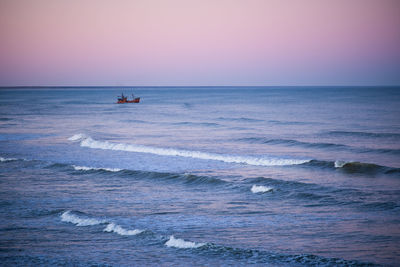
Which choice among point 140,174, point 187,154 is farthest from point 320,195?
point 187,154

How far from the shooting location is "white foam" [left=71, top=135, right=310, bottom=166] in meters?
23.3

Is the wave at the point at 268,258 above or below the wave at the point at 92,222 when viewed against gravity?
above

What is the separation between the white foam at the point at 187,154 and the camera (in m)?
23.3

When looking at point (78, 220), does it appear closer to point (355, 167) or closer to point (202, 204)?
point (202, 204)

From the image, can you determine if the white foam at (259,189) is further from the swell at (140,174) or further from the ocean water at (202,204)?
the swell at (140,174)

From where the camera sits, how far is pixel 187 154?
26.7 m

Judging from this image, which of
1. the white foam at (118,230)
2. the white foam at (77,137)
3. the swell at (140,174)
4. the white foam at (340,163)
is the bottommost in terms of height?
the white foam at (77,137)

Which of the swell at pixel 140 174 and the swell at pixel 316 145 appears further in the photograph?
the swell at pixel 316 145

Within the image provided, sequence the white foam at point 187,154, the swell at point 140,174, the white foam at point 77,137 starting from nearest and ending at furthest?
1. the swell at point 140,174
2. the white foam at point 187,154
3. the white foam at point 77,137

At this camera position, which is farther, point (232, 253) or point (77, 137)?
point (77, 137)

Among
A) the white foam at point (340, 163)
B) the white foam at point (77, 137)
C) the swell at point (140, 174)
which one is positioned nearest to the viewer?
the swell at point (140, 174)

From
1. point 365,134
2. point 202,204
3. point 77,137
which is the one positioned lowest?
point 77,137

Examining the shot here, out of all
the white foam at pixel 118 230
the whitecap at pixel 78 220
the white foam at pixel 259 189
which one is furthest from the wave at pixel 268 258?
the white foam at pixel 259 189

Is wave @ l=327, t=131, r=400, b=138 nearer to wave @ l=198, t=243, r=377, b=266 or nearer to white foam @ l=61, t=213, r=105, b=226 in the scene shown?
wave @ l=198, t=243, r=377, b=266
